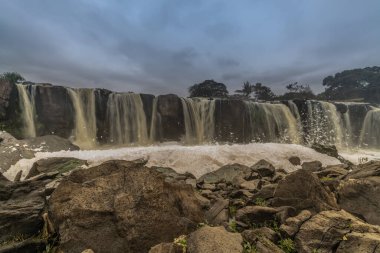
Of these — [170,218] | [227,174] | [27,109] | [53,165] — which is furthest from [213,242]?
[27,109]

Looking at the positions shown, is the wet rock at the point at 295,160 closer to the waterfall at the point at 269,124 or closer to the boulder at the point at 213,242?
the waterfall at the point at 269,124

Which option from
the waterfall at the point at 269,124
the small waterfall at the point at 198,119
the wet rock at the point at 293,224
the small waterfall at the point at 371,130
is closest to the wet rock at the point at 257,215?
the wet rock at the point at 293,224

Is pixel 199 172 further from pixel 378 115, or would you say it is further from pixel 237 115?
pixel 378 115

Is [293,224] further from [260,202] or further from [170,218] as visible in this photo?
[170,218]

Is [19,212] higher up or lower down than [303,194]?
higher up

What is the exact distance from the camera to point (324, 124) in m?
31.9

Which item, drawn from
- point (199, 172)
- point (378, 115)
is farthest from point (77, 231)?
point (378, 115)

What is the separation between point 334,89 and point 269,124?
54.1 m

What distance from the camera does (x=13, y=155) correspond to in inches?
585

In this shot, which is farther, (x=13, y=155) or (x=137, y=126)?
(x=137, y=126)

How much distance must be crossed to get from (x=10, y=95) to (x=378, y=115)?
3746 centimetres

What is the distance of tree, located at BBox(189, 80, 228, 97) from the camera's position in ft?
190

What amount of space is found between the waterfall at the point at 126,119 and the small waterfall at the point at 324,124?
1701 cm

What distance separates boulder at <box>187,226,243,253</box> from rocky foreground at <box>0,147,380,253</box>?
15 millimetres
